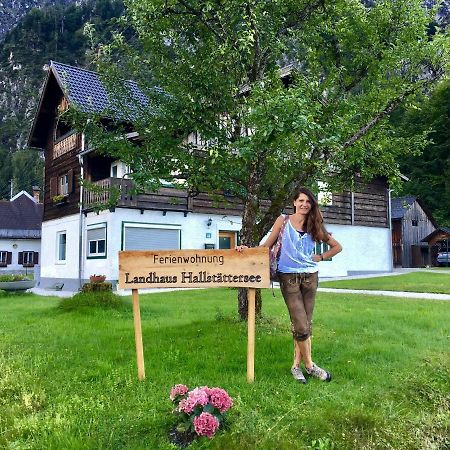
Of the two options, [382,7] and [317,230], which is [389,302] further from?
[317,230]

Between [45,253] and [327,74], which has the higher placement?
[327,74]

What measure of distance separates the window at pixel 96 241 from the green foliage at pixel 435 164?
35.5 metres

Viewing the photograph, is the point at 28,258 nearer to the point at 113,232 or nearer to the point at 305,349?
the point at 113,232

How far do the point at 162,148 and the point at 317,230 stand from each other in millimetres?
3319

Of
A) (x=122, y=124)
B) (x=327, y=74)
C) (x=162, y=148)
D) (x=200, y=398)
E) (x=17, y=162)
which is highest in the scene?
(x=17, y=162)

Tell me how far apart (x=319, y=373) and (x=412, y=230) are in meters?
33.9

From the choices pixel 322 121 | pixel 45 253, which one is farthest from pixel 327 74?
pixel 45 253

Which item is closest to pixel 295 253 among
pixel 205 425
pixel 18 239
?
pixel 205 425

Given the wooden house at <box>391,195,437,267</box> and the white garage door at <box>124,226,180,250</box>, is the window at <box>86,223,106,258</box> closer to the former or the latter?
the white garage door at <box>124,226,180,250</box>

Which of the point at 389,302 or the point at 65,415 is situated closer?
the point at 65,415

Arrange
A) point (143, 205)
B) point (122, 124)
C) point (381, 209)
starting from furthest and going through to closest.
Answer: point (381, 209)
point (143, 205)
point (122, 124)

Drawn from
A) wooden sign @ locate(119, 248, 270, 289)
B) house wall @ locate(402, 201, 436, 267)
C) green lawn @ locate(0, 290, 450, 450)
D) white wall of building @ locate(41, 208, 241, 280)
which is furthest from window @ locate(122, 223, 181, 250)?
house wall @ locate(402, 201, 436, 267)

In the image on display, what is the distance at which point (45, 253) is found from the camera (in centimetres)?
2425

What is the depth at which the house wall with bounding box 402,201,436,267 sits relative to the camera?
36375 millimetres
